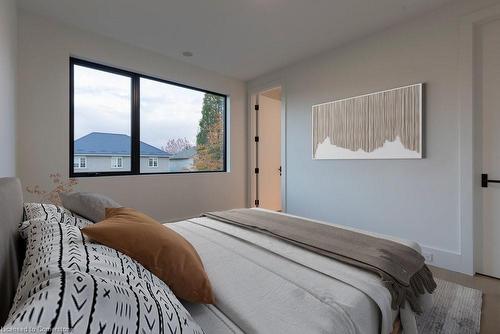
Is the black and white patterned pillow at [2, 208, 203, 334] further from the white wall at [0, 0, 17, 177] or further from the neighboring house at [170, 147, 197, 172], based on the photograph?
the neighboring house at [170, 147, 197, 172]

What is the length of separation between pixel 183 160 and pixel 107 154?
1.08 m

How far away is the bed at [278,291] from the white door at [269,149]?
3357mm

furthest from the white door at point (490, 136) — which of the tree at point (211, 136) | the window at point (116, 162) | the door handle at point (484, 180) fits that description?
the window at point (116, 162)

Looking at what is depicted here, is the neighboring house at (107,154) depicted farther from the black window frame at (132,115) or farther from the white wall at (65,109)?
the white wall at (65,109)

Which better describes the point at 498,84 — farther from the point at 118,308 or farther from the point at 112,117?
the point at 112,117

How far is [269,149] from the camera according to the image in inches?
190

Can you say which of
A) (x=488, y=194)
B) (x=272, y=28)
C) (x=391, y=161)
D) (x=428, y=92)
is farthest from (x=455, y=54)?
(x=272, y=28)

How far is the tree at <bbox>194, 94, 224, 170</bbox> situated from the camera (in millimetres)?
4113

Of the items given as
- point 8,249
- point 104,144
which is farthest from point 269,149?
point 8,249

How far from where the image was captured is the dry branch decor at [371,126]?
2.58 metres

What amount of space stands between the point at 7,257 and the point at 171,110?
327 cm

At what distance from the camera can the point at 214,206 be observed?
413 cm

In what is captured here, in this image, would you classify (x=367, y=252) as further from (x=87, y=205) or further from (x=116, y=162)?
(x=116, y=162)

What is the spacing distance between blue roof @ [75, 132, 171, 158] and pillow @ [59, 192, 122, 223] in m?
1.88
